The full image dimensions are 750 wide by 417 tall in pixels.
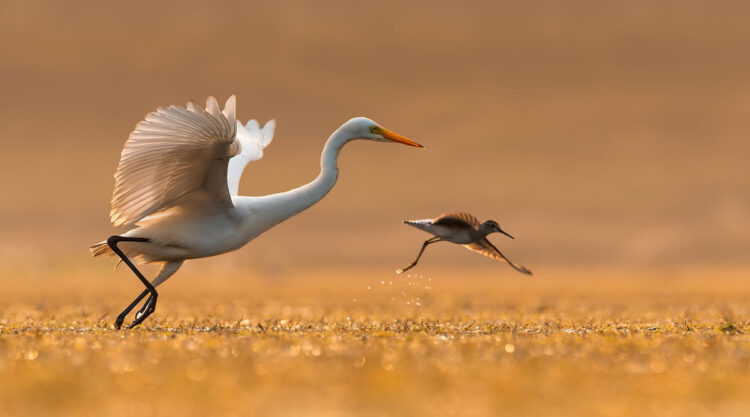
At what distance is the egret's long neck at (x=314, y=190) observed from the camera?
13680 mm

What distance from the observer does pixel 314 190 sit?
542 inches

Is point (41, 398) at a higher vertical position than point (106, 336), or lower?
higher

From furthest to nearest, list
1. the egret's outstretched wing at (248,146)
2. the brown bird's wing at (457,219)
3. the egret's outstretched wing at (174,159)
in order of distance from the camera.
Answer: the egret's outstretched wing at (248,146)
the brown bird's wing at (457,219)
the egret's outstretched wing at (174,159)

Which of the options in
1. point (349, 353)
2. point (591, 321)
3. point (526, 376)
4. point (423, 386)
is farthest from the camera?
point (591, 321)

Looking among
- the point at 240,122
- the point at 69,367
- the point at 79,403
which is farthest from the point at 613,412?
the point at 240,122

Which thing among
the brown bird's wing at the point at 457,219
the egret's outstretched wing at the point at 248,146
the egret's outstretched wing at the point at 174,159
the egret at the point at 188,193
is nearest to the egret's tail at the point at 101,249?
the egret at the point at 188,193

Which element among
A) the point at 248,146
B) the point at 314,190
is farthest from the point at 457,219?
the point at 248,146

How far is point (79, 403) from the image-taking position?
655 centimetres

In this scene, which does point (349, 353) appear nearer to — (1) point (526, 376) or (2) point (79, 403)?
(1) point (526, 376)

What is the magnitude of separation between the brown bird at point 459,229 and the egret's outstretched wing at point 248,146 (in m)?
3.79

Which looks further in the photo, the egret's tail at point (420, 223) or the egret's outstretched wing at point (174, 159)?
the egret's tail at point (420, 223)

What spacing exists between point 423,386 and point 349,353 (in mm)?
2315

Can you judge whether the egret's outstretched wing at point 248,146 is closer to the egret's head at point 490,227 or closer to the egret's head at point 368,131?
the egret's head at point 368,131

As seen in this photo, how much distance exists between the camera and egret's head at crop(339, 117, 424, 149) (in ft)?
45.7
